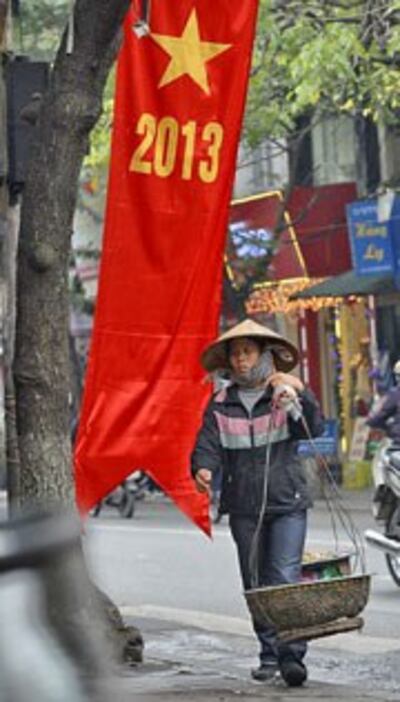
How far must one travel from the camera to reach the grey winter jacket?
345 inches

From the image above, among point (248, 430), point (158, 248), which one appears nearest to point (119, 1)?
point (158, 248)

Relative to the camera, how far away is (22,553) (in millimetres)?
3025

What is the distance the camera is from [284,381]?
8.71 m

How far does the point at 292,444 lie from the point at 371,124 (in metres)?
20.4

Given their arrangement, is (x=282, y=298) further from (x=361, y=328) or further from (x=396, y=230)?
(x=396, y=230)

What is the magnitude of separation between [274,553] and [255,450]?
0.51 m

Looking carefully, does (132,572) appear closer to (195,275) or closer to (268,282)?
(195,275)

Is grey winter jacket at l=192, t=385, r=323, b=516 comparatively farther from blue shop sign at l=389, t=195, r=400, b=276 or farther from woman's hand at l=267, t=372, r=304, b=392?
blue shop sign at l=389, t=195, r=400, b=276

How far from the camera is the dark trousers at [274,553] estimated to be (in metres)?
8.74

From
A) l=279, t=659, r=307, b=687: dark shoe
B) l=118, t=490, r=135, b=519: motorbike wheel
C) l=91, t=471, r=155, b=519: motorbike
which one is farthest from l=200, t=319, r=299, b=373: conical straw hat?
l=118, t=490, r=135, b=519: motorbike wheel

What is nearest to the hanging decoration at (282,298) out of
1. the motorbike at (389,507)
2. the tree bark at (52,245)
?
the motorbike at (389,507)

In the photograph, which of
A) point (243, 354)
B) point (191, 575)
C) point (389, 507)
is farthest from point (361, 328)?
point (243, 354)

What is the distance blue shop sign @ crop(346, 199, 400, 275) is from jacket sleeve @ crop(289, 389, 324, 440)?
52.9ft

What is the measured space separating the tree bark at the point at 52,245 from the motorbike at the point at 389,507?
4.58 meters
